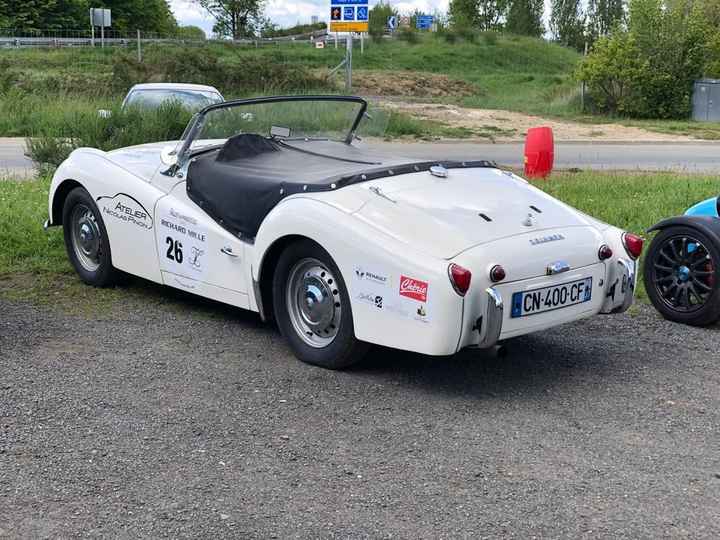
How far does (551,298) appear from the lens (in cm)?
477

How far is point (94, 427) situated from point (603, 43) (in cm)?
2976

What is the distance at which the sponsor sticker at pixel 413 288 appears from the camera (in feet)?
14.6

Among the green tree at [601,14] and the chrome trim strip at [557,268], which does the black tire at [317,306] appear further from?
the green tree at [601,14]

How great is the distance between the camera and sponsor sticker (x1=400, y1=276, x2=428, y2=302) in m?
4.46

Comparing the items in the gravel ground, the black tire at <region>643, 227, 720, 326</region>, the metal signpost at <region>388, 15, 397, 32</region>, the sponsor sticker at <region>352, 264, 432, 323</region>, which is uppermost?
the metal signpost at <region>388, 15, 397, 32</region>

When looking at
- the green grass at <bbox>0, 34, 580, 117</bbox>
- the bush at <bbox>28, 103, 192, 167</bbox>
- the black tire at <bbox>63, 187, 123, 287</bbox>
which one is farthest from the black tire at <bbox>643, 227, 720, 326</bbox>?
the green grass at <bbox>0, 34, 580, 117</bbox>

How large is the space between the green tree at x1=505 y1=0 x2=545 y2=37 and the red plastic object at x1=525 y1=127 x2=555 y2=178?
2593 inches

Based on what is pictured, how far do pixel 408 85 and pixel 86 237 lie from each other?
36203 millimetres

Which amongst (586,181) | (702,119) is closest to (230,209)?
(586,181)

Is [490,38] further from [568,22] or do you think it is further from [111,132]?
[111,132]

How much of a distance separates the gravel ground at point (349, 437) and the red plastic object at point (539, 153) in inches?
278

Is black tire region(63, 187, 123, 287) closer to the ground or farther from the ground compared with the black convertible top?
closer to the ground

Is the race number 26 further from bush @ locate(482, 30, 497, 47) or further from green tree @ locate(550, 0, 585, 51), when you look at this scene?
green tree @ locate(550, 0, 585, 51)

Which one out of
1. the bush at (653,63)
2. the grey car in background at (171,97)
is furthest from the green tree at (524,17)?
the grey car in background at (171,97)
